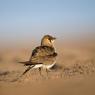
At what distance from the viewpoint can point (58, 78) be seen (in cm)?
1280

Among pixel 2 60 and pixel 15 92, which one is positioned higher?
pixel 2 60

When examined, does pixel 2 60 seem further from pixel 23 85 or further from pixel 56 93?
pixel 56 93

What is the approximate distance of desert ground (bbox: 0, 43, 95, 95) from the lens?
10977 millimetres

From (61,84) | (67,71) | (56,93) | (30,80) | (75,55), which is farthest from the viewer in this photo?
(75,55)

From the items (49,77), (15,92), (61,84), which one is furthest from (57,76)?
(15,92)

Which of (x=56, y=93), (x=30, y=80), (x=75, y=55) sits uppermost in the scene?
(x=75, y=55)

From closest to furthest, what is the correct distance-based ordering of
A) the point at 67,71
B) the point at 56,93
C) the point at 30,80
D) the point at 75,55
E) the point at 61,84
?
1. the point at 56,93
2. the point at 61,84
3. the point at 30,80
4. the point at 67,71
5. the point at 75,55

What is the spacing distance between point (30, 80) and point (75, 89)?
2.35m

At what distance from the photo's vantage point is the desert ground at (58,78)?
10977 mm

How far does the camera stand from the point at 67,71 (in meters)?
13.9

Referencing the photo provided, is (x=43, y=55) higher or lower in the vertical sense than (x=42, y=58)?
higher

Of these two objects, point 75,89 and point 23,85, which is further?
point 23,85

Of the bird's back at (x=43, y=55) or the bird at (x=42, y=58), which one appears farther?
the bird's back at (x=43, y=55)

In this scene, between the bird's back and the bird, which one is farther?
the bird's back
